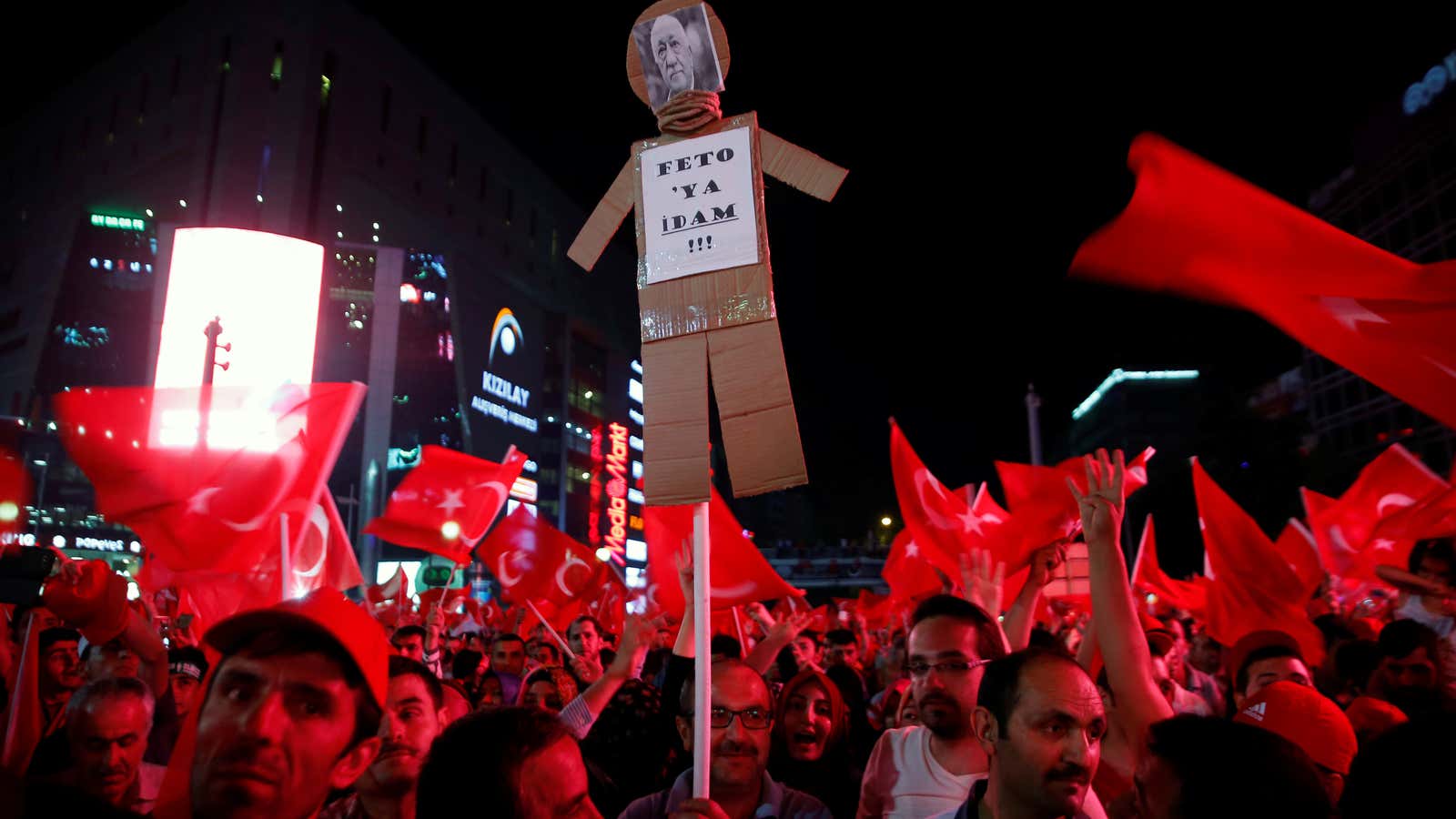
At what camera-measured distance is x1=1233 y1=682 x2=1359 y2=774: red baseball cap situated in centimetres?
322

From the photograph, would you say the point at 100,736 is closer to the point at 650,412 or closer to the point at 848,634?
the point at 650,412

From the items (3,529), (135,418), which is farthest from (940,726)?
(135,418)

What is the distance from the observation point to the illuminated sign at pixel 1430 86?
51.0 m

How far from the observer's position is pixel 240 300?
10250mm

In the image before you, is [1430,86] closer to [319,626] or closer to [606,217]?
[606,217]

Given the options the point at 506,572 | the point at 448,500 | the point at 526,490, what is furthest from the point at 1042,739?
the point at 526,490

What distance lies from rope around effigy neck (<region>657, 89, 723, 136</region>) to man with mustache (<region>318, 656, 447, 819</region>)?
228 centimetres

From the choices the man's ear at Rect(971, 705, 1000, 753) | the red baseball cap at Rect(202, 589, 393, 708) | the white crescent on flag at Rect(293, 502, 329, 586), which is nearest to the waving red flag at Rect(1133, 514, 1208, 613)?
the white crescent on flag at Rect(293, 502, 329, 586)

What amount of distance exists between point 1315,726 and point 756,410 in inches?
90.0

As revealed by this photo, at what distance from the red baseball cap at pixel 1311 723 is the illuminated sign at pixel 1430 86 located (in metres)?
63.3

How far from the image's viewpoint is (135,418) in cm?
616

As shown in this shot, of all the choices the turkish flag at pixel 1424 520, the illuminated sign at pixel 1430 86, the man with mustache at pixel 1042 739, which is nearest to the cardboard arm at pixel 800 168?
the man with mustache at pixel 1042 739

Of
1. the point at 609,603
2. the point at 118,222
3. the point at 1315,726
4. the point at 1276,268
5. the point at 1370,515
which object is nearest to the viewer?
the point at 1315,726

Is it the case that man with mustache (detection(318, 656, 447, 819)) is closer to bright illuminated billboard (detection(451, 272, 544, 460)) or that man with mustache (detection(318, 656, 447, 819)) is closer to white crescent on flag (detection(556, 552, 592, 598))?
white crescent on flag (detection(556, 552, 592, 598))
